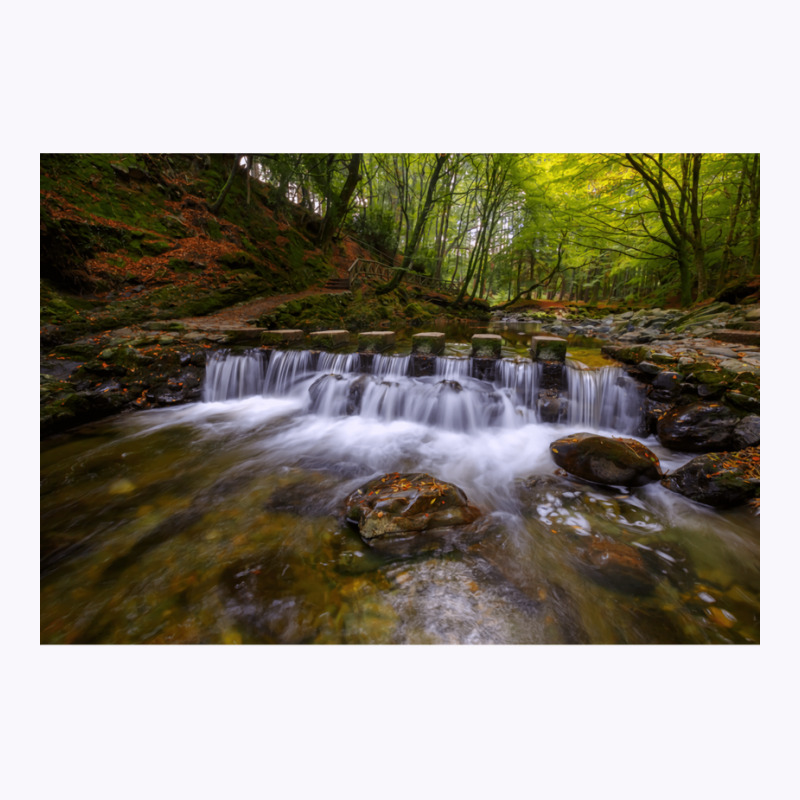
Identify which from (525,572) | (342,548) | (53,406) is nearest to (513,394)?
(525,572)

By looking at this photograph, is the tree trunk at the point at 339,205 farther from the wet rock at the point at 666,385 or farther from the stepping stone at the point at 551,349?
the wet rock at the point at 666,385

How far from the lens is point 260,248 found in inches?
427

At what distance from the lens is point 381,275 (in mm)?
16516

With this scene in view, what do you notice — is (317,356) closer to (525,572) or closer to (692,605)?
(525,572)

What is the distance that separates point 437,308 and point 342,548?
14.4m

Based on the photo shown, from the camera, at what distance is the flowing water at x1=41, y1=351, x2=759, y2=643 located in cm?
196

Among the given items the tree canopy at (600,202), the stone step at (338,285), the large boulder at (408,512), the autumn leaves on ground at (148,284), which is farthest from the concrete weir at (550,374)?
the stone step at (338,285)

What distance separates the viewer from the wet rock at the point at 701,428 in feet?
11.2

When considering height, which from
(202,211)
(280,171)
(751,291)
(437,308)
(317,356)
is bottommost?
(317,356)

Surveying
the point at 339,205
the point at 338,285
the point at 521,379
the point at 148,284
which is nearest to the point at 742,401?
the point at 521,379

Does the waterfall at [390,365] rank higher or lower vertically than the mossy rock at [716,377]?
higher

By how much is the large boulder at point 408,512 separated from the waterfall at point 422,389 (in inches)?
83.9

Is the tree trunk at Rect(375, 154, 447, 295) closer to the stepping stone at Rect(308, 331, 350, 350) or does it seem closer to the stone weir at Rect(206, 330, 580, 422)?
the stepping stone at Rect(308, 331, 350, 350)

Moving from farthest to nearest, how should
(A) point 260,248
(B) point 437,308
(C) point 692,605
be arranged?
(B) point 437,308 → (A) point 260,248 → (C) point 692,605
